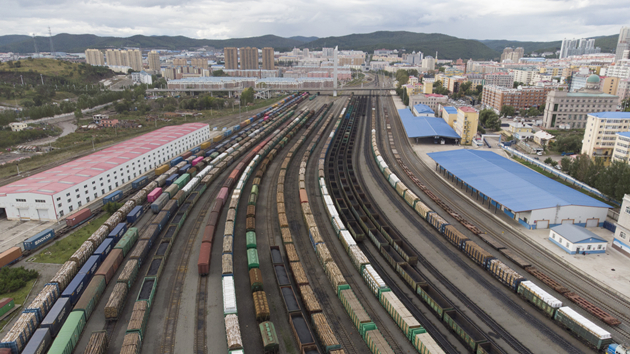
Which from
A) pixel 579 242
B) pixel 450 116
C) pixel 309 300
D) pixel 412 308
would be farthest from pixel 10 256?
pixel 450 116

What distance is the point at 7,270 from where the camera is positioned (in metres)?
34.7

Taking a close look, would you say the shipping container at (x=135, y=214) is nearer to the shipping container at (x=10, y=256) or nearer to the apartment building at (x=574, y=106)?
the shipping container at (x=10, y=256)

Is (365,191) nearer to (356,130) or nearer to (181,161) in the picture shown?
(181,161)

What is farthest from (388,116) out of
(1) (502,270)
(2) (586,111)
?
(1) (502,270)

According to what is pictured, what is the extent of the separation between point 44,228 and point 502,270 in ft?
173

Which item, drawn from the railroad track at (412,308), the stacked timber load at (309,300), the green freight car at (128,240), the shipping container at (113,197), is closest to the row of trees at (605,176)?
the railroad track at (412,308)

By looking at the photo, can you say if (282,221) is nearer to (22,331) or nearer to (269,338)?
(269,338)

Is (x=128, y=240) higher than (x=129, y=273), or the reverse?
(x=128, y=240)

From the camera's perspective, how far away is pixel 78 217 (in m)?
45.7

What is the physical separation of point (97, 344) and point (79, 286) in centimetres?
924

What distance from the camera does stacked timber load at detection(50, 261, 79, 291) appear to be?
3145cm

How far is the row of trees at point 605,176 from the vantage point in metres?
47.2

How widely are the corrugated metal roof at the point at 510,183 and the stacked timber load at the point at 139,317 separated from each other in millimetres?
42095

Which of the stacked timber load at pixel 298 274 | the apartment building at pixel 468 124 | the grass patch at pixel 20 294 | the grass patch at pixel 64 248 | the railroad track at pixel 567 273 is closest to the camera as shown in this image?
the railroad track at pixel 567 273
